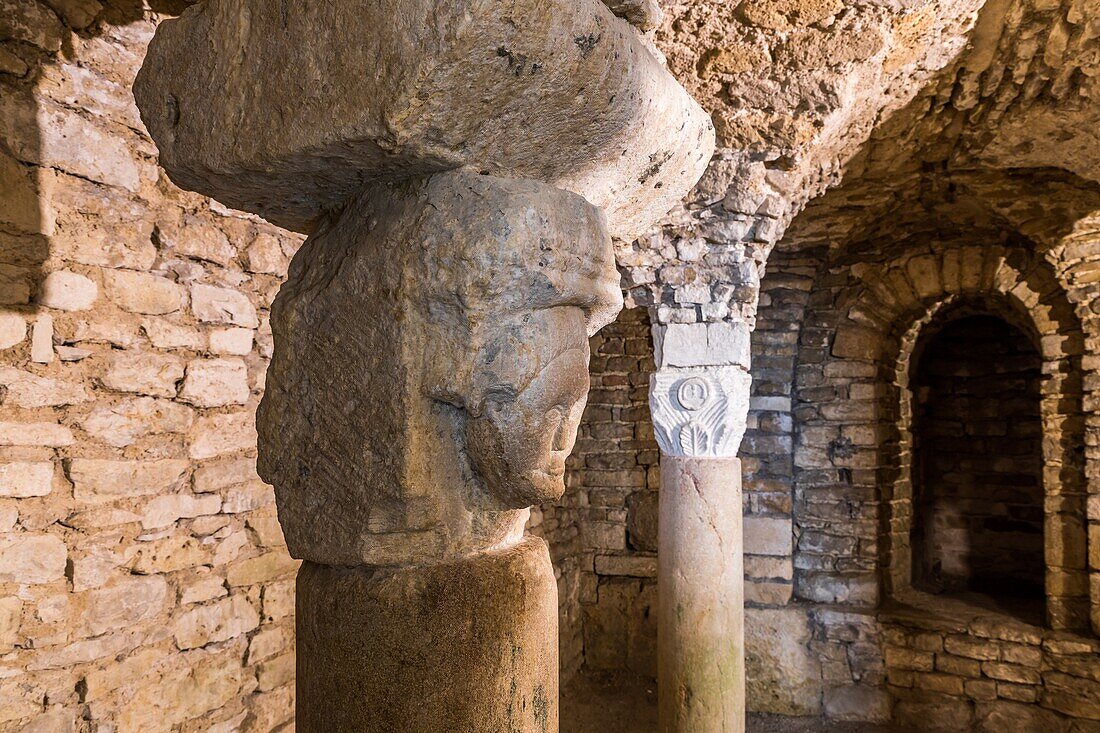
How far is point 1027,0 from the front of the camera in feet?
9.20

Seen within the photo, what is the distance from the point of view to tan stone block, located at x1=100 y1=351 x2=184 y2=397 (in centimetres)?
219

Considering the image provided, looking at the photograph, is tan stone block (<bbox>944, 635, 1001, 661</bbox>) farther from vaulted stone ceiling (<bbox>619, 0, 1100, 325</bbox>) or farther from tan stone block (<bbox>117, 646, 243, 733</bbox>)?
tan stone block (<bbox>117, 646, 243, 733</bbox>)

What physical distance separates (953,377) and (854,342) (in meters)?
1.69

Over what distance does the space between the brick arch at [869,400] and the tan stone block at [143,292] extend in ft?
15.7

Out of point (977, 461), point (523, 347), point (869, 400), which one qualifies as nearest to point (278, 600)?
point (523, 347)

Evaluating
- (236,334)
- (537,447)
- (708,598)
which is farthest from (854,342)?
(537,447)

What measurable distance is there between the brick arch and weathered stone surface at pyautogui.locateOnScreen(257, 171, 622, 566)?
501 centimetres

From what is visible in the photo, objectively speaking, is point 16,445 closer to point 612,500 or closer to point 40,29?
point 40,29

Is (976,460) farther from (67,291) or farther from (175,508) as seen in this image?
(67,291)

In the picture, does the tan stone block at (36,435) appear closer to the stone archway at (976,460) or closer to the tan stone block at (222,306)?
the tan stone block at (222,306)

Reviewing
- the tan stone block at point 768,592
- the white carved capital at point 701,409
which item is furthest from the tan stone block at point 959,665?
the white carved capital at point 701,409

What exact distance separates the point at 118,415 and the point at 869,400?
5.18 m

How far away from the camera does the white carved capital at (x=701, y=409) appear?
3.78 meters

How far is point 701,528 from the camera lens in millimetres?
3684
